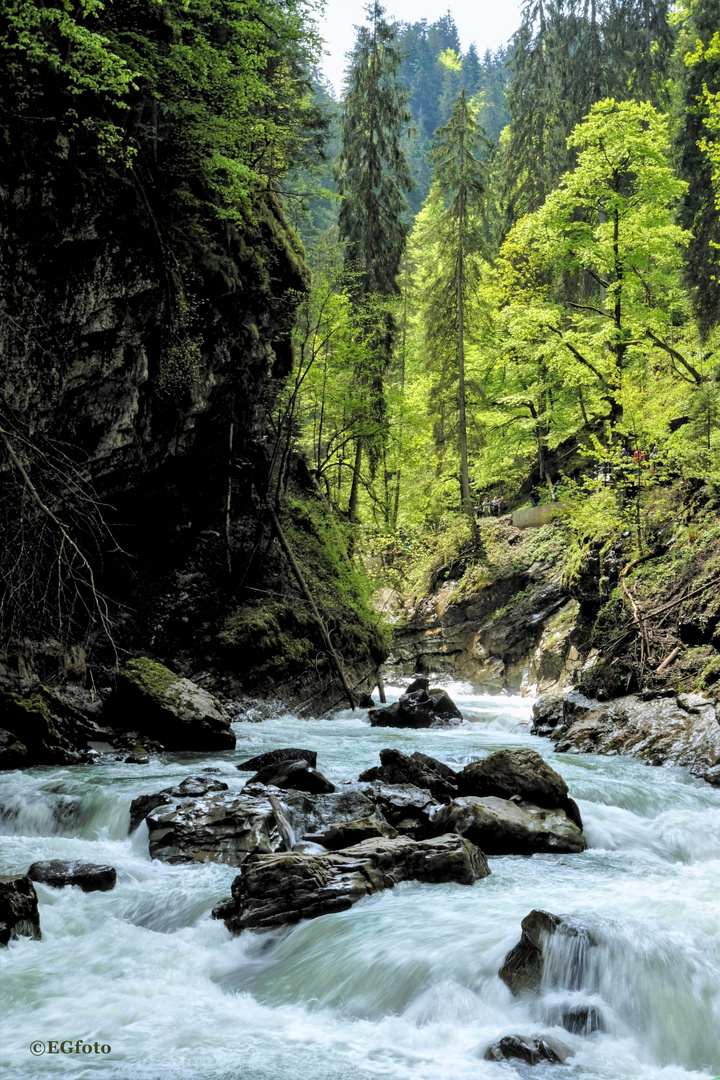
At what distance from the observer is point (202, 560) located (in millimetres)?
15484

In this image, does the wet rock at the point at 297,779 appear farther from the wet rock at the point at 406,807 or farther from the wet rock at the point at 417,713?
the wet rock at the point at 417,713

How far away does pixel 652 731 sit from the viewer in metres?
11.4

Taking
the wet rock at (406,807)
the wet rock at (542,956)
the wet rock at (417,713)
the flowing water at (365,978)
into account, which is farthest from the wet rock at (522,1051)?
the wet rock at (417,713)

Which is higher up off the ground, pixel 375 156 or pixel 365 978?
pixel 375 156

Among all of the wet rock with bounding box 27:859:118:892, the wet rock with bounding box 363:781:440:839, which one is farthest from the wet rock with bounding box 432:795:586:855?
the wet rock with bounding box 27:859:118:892

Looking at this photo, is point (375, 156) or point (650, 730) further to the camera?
point (375, 156)

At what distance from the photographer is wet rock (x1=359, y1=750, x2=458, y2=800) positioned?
8630 millimetres

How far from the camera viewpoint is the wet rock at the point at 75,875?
6039 mm

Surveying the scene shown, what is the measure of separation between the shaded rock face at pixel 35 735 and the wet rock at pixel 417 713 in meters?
7.02

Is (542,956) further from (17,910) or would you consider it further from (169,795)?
(169,795)

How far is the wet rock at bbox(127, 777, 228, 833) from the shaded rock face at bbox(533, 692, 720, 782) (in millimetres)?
6211

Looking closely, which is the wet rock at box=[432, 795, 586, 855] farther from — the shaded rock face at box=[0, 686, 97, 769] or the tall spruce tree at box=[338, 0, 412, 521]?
the tall spruce tree at box=[338, 0, 412, 521]

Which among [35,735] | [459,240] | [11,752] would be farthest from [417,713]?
[459,240]

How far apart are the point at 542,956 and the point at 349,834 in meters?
2.71
